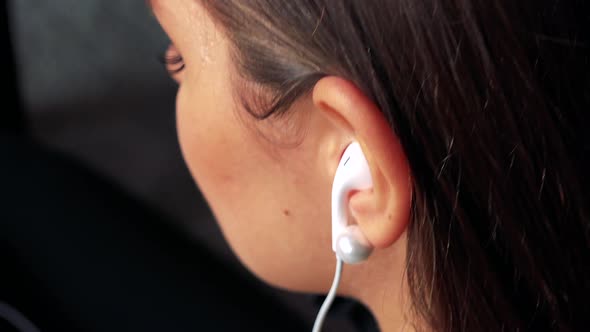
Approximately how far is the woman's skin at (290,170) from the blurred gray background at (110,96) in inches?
34.8

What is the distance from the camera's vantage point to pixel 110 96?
1893 millimetres

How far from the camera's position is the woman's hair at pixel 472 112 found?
0.51 m

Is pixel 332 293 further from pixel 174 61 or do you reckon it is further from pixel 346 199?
pixel 174 61

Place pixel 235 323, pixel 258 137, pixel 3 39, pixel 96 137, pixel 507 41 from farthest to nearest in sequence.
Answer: pixel 96 137
pixel 3 39
pixel 235 323
pixel 258 137
pixel 507 41

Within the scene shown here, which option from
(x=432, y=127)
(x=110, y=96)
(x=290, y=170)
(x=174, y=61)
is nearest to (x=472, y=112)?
(x=432, y=127)

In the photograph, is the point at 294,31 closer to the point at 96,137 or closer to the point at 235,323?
the point at 235,323

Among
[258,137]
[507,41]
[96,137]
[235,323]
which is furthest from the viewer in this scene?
[96,137]

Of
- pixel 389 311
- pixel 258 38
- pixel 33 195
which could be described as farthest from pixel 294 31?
pixel 33 195

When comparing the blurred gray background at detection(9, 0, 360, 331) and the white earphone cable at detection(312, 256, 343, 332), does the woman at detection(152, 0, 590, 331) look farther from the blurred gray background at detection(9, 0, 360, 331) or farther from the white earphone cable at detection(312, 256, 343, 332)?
the blurred gray background at detection(9, 0, 360, 331)

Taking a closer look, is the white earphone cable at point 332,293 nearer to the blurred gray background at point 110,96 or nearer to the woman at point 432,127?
the woman at point 432,127

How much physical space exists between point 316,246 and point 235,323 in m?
0.32

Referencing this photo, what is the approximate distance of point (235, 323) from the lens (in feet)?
3.11

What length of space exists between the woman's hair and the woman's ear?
0.02 meters

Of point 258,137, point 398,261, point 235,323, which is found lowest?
point 235,323
